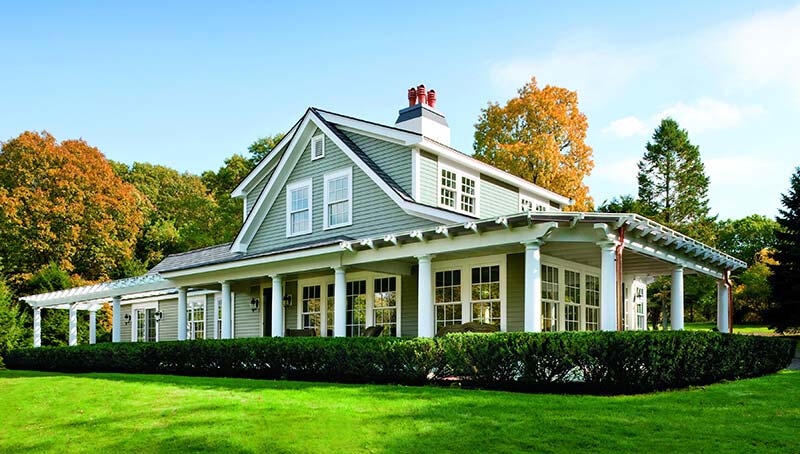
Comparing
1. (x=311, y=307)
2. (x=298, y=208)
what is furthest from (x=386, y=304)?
(x=298, y=208)

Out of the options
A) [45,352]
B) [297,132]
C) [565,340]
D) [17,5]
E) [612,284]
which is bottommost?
[45,352]

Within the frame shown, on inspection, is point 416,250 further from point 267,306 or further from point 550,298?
point 267,306

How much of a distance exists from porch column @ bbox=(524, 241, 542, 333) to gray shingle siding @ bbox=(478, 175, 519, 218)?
265 inches

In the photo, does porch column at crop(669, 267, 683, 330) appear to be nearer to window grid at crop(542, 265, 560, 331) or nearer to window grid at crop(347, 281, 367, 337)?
window grid at crop(542, 265, 560, 331)

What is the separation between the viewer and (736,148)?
25.5m

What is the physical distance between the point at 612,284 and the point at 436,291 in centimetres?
541

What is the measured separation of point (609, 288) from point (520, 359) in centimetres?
218

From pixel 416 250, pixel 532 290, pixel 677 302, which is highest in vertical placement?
pixel 416 250

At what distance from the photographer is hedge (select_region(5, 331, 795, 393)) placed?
34.2 ft

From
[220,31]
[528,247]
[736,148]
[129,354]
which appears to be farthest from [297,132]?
[736,148]

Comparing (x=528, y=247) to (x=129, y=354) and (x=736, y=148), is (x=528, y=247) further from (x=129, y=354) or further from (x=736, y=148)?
(x=736, y=148)

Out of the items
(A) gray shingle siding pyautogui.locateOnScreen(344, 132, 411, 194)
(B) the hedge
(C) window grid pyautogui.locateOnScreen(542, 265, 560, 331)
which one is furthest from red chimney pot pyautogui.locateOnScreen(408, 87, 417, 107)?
(B) the hedge

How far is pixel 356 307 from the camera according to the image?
1848 centimetres

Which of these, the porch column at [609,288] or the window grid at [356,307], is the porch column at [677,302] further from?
the window grid at [356,307]
